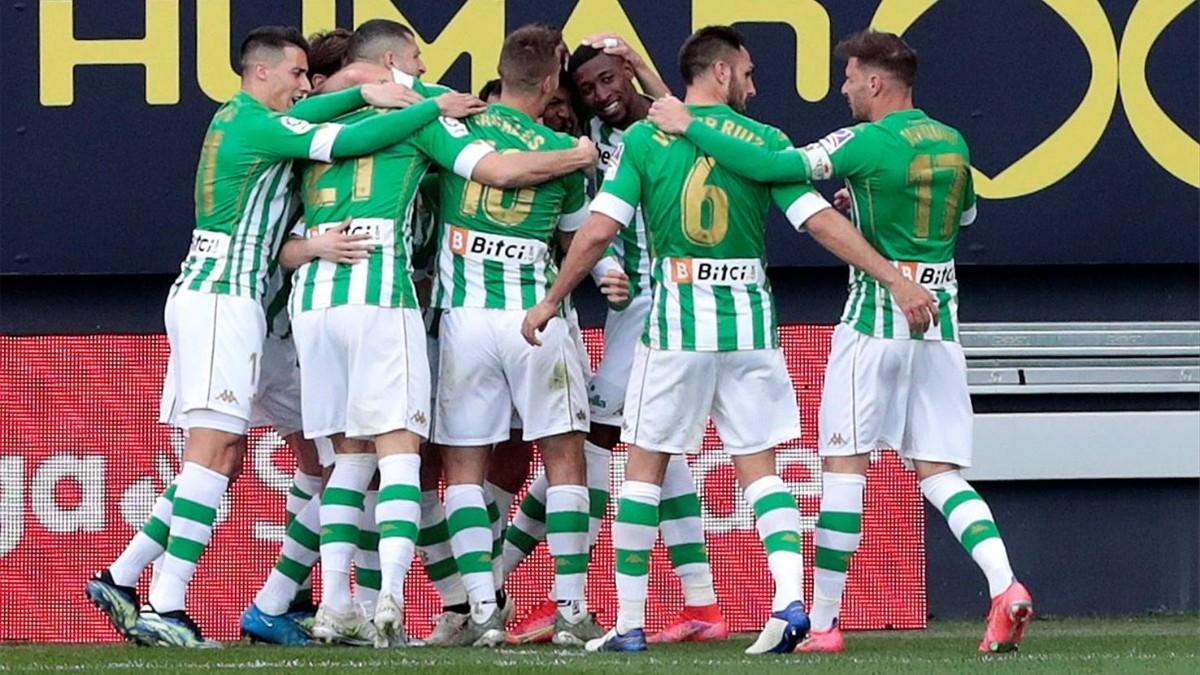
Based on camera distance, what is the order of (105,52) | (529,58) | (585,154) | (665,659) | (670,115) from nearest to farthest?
(665,659), (670,115), (585,154), (529,58), (105,52)

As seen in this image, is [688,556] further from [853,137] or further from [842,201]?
[853,137]

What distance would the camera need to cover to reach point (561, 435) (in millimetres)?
6910

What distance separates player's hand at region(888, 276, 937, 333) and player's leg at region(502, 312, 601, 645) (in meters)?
1.04

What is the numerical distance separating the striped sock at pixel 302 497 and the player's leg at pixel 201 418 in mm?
560

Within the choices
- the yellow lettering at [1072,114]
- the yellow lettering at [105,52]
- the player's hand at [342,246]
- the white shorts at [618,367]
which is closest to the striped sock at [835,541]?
the white shorts at [618,367]

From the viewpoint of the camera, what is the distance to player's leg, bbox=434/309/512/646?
6.84 meters

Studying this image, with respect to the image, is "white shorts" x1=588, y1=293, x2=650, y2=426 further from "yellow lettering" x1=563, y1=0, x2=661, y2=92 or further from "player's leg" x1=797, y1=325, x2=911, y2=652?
"yellow lettering" x1=563, y1=0, x2=661, y2=92

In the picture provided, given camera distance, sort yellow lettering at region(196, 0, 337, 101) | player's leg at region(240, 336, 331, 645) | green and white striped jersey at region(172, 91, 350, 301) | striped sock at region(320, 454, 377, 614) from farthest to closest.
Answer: yellow lettering at region(196, 0, 337, 101) → player's leg at region(240, 336, 331, 645) → green and white striped jersey at region(172, 91, 350, 301) → striped sock at region(320, 454, 377, 614)

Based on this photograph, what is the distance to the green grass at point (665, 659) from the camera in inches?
231

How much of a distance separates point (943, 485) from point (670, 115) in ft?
4.32

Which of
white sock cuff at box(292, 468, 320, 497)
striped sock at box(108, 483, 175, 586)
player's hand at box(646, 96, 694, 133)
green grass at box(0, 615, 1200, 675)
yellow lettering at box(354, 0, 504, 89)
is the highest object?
yellow lettering at box(354, 0, 504, 89)

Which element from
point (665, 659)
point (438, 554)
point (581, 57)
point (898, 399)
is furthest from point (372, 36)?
point (665, 659)

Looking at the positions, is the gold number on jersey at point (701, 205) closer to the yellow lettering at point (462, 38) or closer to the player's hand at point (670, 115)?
the player's hand at point (670, 115)

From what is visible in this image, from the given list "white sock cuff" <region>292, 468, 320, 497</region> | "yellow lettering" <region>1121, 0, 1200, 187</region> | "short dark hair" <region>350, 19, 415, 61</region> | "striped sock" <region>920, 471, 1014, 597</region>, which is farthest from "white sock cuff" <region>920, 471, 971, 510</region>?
"yellow lettering" <region>1121, 0, 1200, 187</region>
